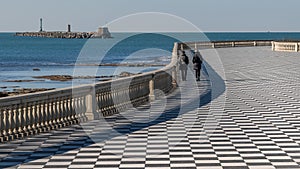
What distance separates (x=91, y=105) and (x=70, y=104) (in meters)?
Result: 0.92

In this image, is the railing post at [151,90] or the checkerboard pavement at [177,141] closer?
the checkerboard pavement at [177,141]

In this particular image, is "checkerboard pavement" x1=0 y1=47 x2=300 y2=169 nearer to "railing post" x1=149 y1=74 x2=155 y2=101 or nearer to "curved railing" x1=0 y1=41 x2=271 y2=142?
"curved railing" x1=0 y1=41 x2=271 y2=142

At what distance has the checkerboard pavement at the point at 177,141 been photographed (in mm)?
10875

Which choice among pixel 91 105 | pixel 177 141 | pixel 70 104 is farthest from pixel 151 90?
pixel 177 141

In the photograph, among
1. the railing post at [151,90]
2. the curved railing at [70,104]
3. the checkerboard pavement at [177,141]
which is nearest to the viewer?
the checkerboard pavement at [177,141]

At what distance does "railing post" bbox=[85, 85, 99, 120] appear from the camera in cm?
1612

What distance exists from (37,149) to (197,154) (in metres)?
2.90

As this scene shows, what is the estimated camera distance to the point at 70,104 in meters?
15.5

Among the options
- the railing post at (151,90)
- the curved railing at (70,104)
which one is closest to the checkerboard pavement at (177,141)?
the curved railing at (70,104)

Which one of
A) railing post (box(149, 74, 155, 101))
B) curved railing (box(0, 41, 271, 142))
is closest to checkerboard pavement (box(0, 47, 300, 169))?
curved railing (box(0, 41, 271, 142))

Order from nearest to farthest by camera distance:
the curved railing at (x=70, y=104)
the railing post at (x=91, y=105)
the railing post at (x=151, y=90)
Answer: the curved railing at (x=70, y=104) → the railing post at (x=91, y=105) → the railing post at (x=151, y=90)

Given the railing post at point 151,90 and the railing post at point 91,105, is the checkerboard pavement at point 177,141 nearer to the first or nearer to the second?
the railing post at point 91,105

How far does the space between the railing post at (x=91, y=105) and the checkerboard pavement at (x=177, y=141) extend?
1.20 feet

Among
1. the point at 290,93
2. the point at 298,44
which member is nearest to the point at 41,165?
the point at 290,93
